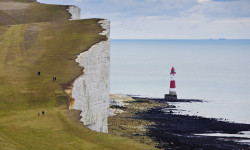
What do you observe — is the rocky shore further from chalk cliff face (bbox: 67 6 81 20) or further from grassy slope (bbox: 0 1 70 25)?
grassy slope (bbox: 0 1 70 25)

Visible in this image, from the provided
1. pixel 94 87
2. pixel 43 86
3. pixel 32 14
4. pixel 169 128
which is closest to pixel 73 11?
pixel 32 14

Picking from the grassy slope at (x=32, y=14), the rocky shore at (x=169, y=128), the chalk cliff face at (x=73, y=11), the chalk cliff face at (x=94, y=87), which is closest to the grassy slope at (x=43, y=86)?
the chalk cliff face at (x=94, y=87)

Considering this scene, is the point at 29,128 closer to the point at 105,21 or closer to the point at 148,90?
the point at 105,21

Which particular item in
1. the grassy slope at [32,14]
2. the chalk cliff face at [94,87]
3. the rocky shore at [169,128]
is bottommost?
the rocky shore at [169,128]

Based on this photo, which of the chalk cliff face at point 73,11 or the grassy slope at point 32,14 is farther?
the chalk cliff face at point 73,11

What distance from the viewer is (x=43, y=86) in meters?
45.0

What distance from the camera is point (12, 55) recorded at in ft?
182

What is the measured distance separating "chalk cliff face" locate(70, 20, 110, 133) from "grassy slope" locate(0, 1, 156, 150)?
1.02 metres

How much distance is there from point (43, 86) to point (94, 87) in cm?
809

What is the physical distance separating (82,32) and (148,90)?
2370 inches

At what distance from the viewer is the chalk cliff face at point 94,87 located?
159 ft

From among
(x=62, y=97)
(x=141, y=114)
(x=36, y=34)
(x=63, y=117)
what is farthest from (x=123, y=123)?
(x=63, y=117)

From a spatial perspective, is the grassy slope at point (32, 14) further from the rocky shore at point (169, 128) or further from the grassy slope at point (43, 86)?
the rocky shore at point (169, 128)

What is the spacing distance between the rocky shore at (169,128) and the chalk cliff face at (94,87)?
4.27 m
